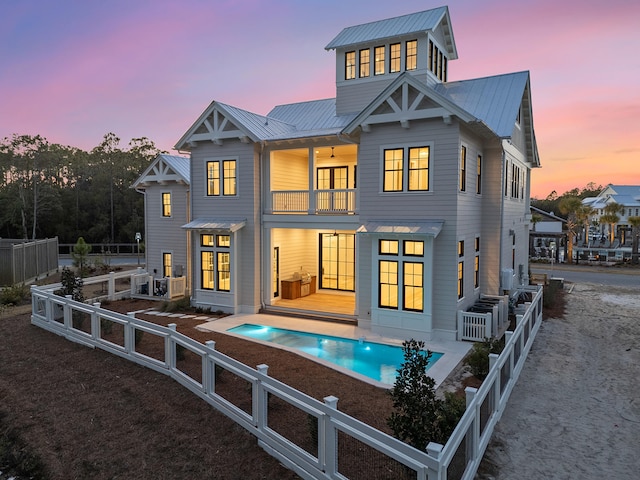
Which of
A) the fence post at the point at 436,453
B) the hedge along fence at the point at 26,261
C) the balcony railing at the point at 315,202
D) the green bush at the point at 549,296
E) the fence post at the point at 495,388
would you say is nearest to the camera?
the fence post at the point at 436,453

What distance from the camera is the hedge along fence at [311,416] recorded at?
4.60 meters

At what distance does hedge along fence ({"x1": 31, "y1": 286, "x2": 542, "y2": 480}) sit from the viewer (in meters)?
4.60

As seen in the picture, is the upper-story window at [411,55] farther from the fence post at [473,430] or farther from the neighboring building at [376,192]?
the fence post at [473,430]

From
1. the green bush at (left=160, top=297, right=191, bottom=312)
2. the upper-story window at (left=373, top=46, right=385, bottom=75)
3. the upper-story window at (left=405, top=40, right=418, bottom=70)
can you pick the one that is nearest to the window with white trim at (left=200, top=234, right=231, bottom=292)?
the green bush at (left=160, top=297, right=191, bottom=312)

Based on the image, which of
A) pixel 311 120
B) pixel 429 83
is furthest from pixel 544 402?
pixel 311 120

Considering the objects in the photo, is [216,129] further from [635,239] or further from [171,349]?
[635,239]

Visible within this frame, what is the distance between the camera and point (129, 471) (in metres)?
5.83

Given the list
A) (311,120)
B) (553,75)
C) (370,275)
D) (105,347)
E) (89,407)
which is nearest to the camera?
(89,407)

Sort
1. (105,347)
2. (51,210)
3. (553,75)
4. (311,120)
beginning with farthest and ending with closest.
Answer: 1. (51,210)
2. (553,75)
3. (311,120)
4. (105,347)

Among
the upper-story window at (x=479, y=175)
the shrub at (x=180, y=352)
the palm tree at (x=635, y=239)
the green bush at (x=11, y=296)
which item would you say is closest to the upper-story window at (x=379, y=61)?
the upper-story window at (x=479, y=175)

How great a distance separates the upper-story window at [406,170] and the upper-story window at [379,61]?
5516 millimetres

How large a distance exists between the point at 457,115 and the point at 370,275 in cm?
542

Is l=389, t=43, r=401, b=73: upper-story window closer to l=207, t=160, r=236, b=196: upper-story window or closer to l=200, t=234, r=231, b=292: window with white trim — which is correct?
l=207, t=160, r=236, b=196: upper-story window

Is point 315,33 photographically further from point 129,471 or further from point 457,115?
point 129,471
